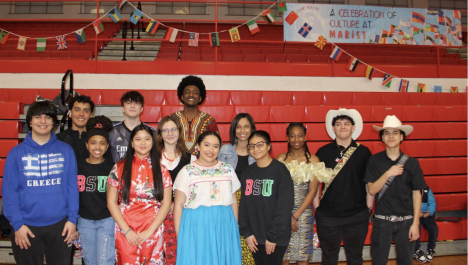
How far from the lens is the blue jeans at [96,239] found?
7.88 ft

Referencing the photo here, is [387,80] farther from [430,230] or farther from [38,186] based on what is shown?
[38,186]

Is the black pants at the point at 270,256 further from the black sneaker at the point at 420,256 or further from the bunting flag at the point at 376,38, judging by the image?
the bunting flag at the point at 376,38

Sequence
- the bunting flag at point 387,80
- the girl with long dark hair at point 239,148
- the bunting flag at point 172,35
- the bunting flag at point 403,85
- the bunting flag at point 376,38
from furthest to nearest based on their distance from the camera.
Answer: the bunting flag at point 403,85 → the bunting flag at point 387,80 → the bunting flag at point 376,38 → the bunting flag at point 172,35 → the girl with long dark hair at point 239,148

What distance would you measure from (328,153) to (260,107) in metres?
2.28

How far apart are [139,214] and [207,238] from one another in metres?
0.51

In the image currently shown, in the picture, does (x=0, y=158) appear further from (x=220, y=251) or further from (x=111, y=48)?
(x=111, y=48)

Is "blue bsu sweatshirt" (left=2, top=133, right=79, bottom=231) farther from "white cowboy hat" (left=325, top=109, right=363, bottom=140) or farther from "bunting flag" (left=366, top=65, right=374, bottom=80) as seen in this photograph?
"bunting flag" (left=366, top=65, right=374, bottom=80)

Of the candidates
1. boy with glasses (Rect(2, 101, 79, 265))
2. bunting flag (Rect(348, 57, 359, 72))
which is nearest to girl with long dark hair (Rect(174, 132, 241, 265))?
boy with glasses (Rect(2, 101, 79, 265))

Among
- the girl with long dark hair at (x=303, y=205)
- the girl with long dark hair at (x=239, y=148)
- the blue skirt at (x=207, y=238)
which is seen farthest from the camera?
the girl with long dark hair at (x=239, y=148)

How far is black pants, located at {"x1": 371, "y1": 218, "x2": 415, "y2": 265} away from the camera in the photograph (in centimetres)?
255

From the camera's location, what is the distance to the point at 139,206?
2.32 meters

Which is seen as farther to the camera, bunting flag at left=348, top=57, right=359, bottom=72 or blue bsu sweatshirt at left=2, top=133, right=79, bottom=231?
bunting flag at left=348, top=57, right=359, bottom=72

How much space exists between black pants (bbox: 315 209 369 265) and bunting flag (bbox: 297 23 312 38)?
412 cm

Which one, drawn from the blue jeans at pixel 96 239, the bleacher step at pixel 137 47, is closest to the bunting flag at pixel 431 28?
the bleacher step at pixel 137 47
